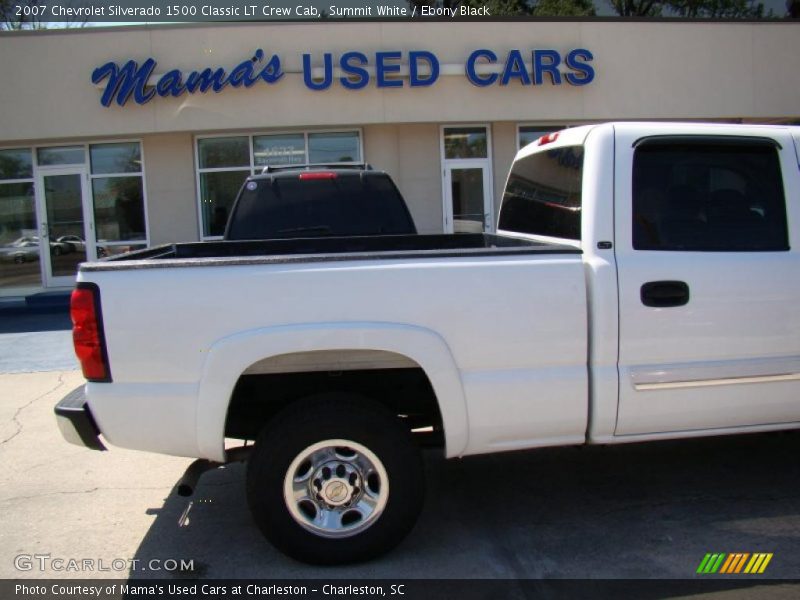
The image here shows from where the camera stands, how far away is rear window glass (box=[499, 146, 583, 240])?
3807 millimetres

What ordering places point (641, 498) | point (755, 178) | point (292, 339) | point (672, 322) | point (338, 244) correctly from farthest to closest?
point (338, 244) → point (641, 498) → point (755, 178) → point (672, 322) → point (292, 339)

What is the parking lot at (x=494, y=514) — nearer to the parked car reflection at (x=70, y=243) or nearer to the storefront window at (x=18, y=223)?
the parked car reflection at (x=70, y=243)

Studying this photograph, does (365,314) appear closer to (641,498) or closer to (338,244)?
(338,244)

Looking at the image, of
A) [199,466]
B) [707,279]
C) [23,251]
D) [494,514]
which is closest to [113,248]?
[23,251]

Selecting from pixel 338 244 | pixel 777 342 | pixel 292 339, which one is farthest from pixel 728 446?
pixel 292 339

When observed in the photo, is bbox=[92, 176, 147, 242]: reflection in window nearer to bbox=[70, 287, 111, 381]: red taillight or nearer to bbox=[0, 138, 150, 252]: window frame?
bbox=[0, 138, 150, 252]: window frame

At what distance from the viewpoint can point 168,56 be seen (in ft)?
42.8

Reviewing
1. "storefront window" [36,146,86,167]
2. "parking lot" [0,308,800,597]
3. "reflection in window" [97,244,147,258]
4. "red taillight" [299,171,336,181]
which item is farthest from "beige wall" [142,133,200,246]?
"parking lot" [0,308,800,597]

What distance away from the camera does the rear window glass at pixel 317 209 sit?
5836 mm

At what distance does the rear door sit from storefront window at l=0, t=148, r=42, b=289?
13912 millimetres

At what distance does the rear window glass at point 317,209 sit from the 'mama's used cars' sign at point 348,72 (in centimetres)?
776

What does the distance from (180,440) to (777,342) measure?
118 inches

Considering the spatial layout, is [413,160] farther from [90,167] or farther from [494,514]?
[494,514]

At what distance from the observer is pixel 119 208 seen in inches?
562
